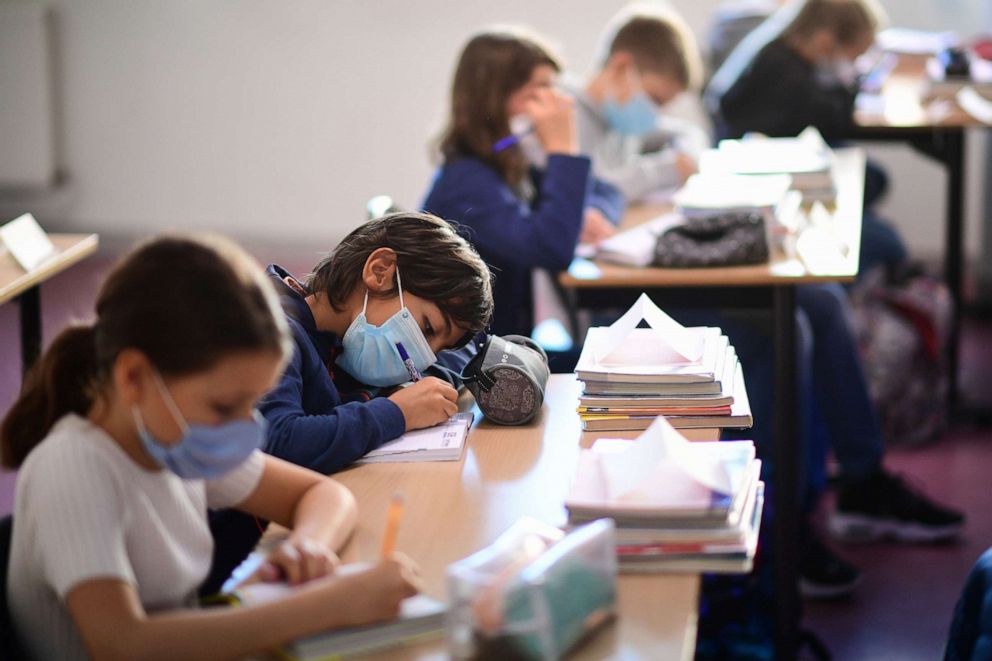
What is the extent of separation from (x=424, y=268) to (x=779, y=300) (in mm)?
924

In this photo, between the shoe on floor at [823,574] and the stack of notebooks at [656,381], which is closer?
the stack of notebooks at [656,381]

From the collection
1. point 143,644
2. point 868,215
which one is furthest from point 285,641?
point 868,215

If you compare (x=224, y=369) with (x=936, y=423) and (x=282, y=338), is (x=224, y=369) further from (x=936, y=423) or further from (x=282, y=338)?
(x=936, y=423)

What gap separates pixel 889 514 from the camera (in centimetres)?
308

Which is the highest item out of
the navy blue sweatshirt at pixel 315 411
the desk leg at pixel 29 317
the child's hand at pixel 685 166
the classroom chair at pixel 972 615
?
the child's hand at pixel 685 166

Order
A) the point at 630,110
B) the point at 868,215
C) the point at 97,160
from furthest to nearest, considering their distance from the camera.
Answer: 1. the point at 97,160
2. the point at 868,215
3. the point at 630,110

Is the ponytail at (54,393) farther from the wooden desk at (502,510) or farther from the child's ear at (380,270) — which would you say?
the child's ear at (380,270)

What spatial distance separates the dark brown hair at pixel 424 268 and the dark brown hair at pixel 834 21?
7.52ft

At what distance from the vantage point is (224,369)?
117 centimetres

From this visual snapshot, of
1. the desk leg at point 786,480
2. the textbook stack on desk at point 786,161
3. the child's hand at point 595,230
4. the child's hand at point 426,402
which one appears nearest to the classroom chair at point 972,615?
the desk leg at point 786,480

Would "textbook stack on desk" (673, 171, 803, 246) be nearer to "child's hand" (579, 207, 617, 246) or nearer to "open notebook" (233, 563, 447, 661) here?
"child's hand" (579, 207, 617, 246)

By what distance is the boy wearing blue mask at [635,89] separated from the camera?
3383 millimetres

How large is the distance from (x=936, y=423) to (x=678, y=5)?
2.19m

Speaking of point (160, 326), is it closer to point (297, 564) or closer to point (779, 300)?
point (297, 564)
